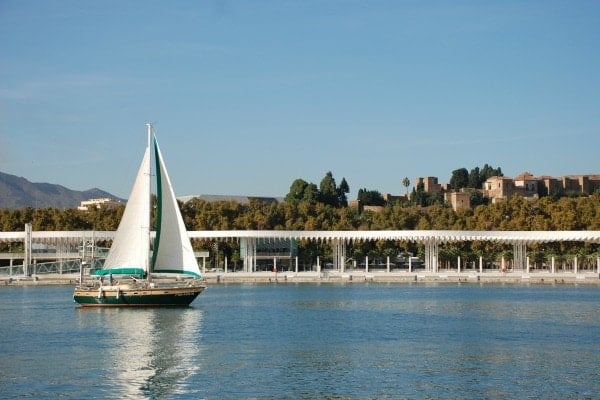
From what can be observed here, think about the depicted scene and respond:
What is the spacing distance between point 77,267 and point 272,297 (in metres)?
35.4

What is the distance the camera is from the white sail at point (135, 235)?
62.4 m

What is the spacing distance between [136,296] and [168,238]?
158 inches

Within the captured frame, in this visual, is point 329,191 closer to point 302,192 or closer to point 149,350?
point 302,192

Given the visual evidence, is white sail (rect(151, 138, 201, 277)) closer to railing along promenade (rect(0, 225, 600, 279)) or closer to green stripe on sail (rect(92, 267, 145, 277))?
green stripe on sail (rect(92, 267, 145, 277))

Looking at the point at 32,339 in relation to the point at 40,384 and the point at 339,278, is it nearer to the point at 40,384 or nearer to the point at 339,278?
the point at 40,384

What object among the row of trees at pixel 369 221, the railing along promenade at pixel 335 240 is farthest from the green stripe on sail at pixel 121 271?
the row of trees at pixel 369 221

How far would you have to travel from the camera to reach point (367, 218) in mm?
136125

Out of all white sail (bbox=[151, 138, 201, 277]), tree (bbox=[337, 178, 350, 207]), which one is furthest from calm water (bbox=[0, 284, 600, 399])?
tree (bbox=[337, 178, 350, 207])

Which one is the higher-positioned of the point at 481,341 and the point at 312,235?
the point at 312,235

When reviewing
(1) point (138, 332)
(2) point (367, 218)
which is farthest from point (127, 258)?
(2) point (367, 218)

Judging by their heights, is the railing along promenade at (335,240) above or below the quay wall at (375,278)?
above

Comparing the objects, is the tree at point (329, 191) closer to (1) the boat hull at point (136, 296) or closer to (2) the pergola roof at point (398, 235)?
(2) the pergola roof at point (398, 235)

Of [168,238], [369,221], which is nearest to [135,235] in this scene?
[168,238]

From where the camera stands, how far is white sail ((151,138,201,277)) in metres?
61.9
